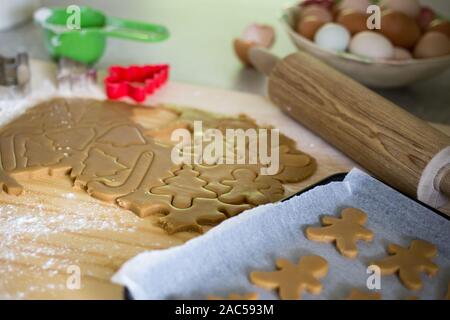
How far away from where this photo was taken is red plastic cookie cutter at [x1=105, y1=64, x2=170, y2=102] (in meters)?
1.34

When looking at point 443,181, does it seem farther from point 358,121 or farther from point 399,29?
point 399,29

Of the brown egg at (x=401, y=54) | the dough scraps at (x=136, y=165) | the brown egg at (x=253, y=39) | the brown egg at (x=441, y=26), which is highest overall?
the brown egg at (x=441, y=26)

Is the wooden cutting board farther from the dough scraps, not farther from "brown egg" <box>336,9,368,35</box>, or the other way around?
"brown egg" <box>336,9,368,35</box>

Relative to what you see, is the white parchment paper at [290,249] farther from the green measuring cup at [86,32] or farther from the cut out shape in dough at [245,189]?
the green measuring cup at [86,32]

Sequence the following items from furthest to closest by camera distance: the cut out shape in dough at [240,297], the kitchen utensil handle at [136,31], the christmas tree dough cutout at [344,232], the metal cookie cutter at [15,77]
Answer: the kitchen utensil handle at [136,31] < the metal cookie cutter at [15,77] < the christmas tree dough cutout at [344,232] < the cut out shape in dough at [240,297]

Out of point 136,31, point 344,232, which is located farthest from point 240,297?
point 136,31

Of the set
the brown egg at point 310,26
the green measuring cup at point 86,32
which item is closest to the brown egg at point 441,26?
the brown egg at point 310,26

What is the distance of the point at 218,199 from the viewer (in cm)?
102

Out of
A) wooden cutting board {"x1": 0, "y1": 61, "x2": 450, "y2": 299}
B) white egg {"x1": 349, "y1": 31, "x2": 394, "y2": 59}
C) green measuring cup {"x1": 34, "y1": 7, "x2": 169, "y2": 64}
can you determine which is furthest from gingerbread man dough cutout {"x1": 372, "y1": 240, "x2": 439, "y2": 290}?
green measuring cup {"x1": 34, "y1": 7, "x2": 169, "y2": 64}

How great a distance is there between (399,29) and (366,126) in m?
0.36

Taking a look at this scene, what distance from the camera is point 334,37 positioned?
4.52ft

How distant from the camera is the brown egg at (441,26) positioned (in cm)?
141

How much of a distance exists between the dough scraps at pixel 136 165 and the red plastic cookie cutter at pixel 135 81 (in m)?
0.06

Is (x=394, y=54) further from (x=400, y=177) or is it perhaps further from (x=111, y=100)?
(x=111, y=100)
